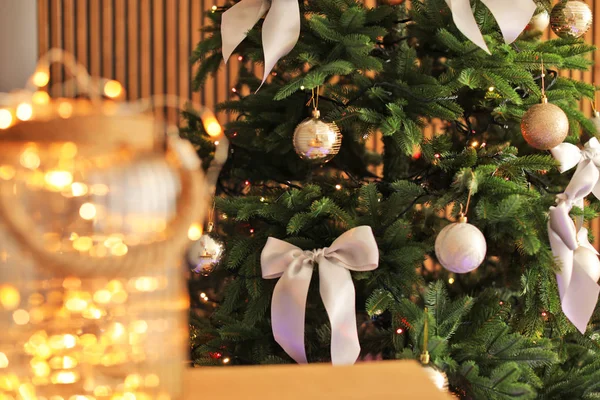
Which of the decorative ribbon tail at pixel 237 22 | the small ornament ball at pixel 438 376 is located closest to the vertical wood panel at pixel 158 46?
the decorative ribbon tail at pixel 237 22

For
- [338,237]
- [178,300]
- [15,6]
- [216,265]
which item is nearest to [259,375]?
[178,300]

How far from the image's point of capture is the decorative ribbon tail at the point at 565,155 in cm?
123

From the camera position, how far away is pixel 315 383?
44 cm

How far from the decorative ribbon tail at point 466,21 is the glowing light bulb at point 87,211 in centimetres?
85

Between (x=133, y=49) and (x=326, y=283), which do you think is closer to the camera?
(x=326, y=283)

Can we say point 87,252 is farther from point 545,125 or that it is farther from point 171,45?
point 171,45

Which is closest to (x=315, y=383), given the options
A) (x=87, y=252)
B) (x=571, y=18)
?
(x=87, y=252)

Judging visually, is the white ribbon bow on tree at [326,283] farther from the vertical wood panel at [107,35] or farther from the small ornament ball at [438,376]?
the vertical wood panel at [107,35]

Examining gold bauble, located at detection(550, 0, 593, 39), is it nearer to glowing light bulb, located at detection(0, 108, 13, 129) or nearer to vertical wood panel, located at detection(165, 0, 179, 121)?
glowing light bulb, located at detection(0, 108, 13, 129)

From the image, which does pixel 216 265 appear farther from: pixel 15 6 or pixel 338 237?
pixel 15 6

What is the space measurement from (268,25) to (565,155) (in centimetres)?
58

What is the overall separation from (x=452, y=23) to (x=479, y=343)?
562 mm

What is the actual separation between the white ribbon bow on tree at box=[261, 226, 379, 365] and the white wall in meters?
0.82

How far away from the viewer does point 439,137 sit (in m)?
1.21
